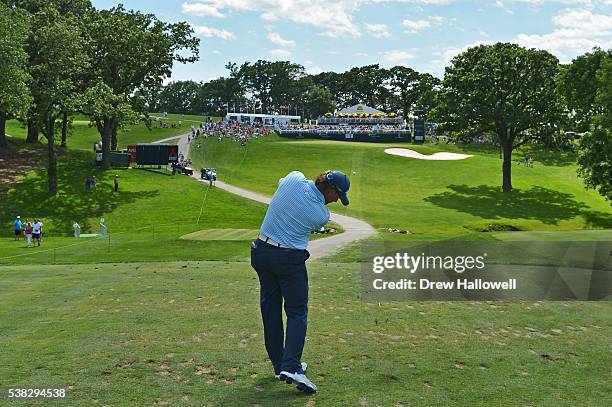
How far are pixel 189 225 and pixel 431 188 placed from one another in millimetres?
31345

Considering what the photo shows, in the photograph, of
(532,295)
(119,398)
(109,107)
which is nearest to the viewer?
(119,398)

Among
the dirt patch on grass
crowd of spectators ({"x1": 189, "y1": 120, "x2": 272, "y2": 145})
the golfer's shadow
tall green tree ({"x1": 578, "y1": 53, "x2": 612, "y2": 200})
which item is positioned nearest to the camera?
the golfer's shadow

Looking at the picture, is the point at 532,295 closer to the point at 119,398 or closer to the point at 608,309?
the point at 608,309

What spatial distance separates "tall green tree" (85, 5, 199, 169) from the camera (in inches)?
2122

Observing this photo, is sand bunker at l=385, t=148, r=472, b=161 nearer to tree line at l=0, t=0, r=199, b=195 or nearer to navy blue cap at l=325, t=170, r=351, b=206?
tree line at l=0, t=0, r=199, b=195

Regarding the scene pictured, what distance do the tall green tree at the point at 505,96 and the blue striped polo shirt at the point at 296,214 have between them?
5651cm

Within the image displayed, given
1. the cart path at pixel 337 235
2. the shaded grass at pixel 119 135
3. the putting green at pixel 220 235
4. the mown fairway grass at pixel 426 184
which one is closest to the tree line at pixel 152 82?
the mown fairway grass at pixel 426 184

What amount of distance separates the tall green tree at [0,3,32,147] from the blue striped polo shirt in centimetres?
4066

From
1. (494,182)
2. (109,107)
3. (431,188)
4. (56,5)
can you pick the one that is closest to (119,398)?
(109,107)

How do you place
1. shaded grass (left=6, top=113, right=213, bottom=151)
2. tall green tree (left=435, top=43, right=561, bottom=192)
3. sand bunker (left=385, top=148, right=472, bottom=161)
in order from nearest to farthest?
tall green tree (left=435, top=43, right=561, bottom=192) < sand bunker (left=385, top=148, right=472, bottom=161) < shaded grass (left=6, top=113, right=213, bottom=151)

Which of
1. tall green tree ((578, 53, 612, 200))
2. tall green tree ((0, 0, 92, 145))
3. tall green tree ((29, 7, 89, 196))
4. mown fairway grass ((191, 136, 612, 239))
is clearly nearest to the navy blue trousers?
mown fairway grass ((191, 136, 612, 239))

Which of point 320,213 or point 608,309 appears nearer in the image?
point 320,213

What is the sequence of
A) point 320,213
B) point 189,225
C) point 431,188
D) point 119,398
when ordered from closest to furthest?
point 119,398, point 320,213, point 189,225, point 431,188

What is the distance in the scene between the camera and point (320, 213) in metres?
7.04
